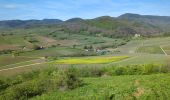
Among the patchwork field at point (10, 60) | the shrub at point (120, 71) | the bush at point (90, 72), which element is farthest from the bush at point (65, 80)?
the patchwork field at point (10, 60)

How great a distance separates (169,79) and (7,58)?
47.5 m

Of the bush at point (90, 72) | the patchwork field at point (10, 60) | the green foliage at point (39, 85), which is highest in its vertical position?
the green foliage at point (39, 85)

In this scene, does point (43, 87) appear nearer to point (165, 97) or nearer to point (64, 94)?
point (64, 94)

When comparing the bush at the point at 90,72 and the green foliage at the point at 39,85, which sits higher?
the green foliage at the point at 39,85

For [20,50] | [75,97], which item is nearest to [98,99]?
[75,97]

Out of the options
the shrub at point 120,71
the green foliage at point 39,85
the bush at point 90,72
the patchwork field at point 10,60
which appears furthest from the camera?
the patchwork field at point 10,60

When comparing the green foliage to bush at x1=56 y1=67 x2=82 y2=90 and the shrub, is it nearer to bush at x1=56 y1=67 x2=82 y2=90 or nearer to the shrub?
bush at x1=56 y1=67 x2=82 y2=90

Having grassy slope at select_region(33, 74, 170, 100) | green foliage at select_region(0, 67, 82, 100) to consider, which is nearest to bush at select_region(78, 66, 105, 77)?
green foliage at select_region(0, 67, 82, 100)

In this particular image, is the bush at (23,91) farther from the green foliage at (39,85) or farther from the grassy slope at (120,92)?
the grassy slope at (120,92)

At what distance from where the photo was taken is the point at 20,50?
344 feet

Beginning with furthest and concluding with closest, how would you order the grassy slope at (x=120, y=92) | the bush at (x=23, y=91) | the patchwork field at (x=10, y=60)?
the patchwork field at (x=10, y=60), the grassy slope at (x=120, y=92), the bush at (x=23, y=91)

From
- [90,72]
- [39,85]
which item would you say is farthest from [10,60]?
[39,85]

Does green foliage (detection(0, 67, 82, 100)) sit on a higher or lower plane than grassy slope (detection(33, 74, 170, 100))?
higher

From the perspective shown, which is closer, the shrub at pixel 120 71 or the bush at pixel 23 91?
the bush at pixel 23 91
